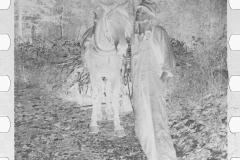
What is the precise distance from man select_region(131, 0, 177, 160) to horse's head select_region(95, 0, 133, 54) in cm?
19

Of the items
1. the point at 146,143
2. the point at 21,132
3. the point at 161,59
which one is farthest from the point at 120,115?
the point at 21,132

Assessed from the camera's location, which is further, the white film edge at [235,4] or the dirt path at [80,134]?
the white film edge at [235,4]

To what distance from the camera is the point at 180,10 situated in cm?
616

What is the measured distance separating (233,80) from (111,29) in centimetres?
181

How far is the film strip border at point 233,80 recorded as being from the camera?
6016 millimetres

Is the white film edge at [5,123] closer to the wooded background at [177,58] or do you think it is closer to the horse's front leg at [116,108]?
the wooded background at [177,58]

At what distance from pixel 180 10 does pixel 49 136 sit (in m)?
2.48

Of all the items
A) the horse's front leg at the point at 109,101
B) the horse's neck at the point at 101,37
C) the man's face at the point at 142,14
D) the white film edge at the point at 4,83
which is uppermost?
the man's face at the point at 142,14

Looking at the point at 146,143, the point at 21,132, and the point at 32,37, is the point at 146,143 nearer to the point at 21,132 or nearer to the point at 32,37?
the point at 21,132

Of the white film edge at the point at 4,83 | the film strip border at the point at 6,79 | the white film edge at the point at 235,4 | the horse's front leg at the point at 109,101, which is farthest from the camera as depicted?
the white film edge at the point at 235,4

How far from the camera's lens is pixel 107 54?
6.01m

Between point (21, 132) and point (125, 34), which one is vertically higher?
point (125, 34)

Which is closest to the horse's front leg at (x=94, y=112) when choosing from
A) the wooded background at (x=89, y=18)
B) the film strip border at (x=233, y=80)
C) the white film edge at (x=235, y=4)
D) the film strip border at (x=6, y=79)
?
the wooded background at (x=89, y=18)

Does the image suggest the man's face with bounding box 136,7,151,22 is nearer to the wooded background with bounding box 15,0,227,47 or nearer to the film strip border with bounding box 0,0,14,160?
the wooded background with bounding box 15,0,227,47
